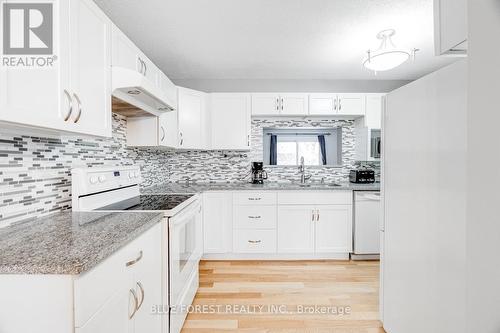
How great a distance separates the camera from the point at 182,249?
69.2 inches

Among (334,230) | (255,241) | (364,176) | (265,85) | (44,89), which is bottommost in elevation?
(255,241)

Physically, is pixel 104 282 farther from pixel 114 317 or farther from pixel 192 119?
pixel 192 119

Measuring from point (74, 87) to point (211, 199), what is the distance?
198 centimetres

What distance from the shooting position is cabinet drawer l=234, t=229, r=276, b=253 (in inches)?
115

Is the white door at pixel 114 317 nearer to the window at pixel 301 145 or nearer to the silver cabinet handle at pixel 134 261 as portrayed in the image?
the silver cabinet handle at pixel 134 261

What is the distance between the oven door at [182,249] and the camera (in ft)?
5.03

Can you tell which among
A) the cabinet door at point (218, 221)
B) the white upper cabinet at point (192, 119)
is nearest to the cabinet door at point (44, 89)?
the white upper cabinet at point (192, 119)

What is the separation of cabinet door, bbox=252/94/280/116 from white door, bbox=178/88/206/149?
0.66 metres

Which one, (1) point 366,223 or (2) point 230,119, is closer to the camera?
(1) point 366,223

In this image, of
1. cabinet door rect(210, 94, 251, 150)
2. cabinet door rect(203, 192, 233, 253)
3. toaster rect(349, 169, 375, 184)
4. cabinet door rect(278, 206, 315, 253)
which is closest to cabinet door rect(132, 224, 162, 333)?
cabinet door rect(203, 192, 233, 253)

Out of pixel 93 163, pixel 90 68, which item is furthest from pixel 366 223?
pixel 90 68

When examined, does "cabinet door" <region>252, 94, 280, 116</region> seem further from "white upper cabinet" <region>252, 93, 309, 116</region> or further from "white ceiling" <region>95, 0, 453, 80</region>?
"white ceiling" <region>95, 0, 453, 80</region>

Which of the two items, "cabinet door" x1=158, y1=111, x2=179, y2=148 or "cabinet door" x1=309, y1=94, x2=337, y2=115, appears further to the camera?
"cabinet door" x1=309, y1=94, x2=337, y2=115

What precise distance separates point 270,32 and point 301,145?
1680 mm
